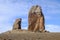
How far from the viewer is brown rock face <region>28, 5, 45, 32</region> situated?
2731 inches

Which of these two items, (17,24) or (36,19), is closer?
(36,19)

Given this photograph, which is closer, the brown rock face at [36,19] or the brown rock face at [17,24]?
the brown rock face at [36,19]

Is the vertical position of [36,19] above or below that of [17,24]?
above

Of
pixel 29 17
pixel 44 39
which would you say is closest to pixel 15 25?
pixel 29 17

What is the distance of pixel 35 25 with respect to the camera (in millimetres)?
71000

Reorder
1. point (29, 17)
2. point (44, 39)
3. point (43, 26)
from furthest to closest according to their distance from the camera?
point (29, 17), point (43, 26), point (44, 39)

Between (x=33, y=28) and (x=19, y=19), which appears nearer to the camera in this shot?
(x=33, y=28)

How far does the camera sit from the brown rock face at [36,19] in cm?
6936

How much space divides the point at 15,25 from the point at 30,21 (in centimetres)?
1311

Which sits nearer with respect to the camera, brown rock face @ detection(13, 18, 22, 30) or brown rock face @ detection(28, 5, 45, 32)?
brown rock face @ detection(28, 5, 45, 32)

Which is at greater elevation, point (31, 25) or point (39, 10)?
point (39, 10)

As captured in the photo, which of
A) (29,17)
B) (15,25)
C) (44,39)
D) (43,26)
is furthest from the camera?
(15,25)

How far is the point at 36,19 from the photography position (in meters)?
71.3

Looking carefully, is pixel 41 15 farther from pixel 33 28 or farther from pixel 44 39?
pixel 44 39
